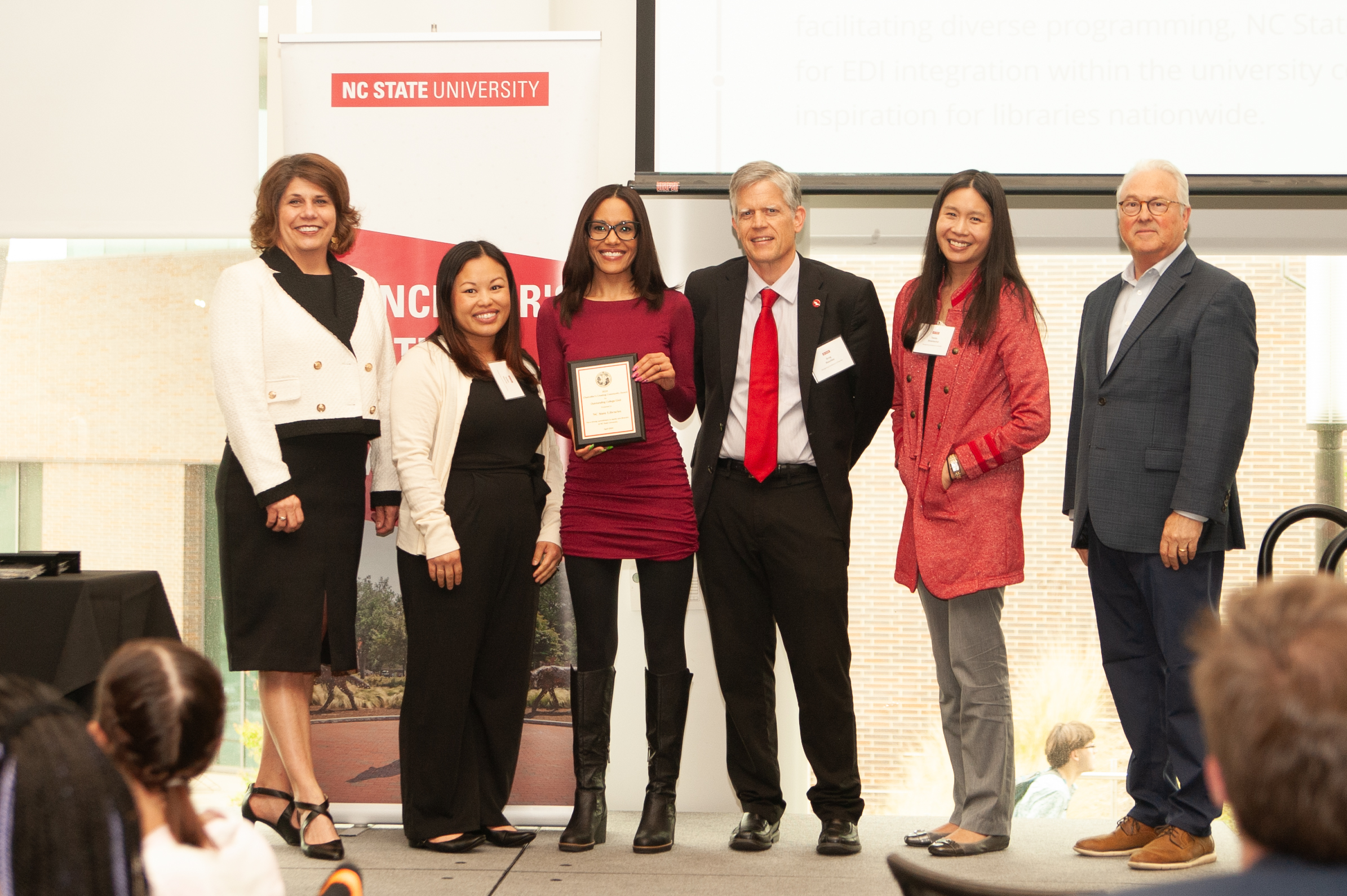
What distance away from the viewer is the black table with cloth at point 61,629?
2438 millimetres

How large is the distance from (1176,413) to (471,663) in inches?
77.0

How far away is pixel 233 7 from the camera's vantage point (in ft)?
13.7

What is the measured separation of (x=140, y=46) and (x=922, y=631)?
3.58 m

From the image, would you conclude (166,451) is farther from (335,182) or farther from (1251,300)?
(1251,300)

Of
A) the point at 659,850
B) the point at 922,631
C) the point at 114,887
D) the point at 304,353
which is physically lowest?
the point at 659,850

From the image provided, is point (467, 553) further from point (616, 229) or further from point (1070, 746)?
point (1070, 746)

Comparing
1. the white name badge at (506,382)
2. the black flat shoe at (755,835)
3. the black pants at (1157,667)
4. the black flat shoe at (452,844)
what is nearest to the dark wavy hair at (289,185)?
the white name badge at (506,382)

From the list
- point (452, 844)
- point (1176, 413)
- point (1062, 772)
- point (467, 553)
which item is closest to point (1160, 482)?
point (1176, 413)

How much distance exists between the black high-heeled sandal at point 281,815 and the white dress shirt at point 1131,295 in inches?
98.6

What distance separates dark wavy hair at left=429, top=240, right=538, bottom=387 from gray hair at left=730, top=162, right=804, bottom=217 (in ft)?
2.15

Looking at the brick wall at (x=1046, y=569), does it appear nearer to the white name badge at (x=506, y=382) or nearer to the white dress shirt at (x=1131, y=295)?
the white dress shirt at (x=1131, y=295)

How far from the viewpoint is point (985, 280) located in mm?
3064

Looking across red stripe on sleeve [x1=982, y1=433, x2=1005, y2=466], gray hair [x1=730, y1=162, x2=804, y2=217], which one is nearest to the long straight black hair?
red stripe on sleeve [x1=982, y1=433, x2=1005, y2=466]

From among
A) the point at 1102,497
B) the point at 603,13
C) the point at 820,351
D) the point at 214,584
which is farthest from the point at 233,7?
the point at 1102,497
